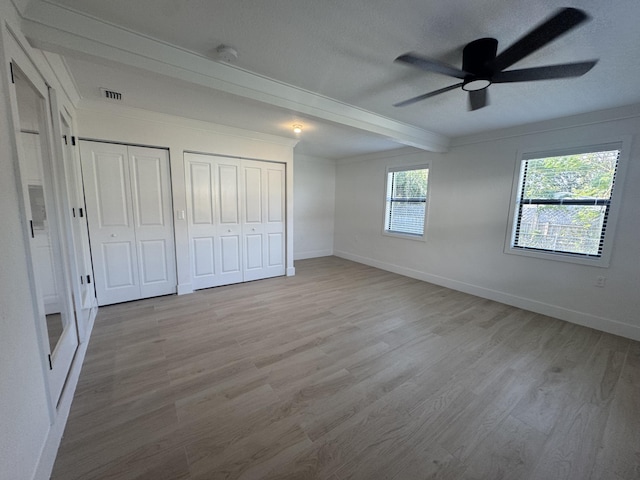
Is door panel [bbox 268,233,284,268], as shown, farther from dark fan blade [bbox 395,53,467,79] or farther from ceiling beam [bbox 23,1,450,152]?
dark fan blade [bbox 395,53,467,79]

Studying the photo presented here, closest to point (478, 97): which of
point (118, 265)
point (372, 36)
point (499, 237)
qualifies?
point (372, 36)

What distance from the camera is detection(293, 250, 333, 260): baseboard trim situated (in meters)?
→ 6.27

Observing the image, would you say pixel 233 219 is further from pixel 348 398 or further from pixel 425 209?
pixel 425 209

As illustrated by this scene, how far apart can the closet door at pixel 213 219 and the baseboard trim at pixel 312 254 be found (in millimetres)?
2095

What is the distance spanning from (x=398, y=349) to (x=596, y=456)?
1342 mm

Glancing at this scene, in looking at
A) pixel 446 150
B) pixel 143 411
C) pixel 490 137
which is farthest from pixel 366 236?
pixel 143 411

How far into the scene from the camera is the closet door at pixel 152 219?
133 inches

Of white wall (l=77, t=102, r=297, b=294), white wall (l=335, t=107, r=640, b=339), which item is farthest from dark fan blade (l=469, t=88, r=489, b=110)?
white wall (l=77, t=102, r=297, b=294)

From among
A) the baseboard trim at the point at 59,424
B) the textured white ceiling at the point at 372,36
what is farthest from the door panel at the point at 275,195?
the baseboard trim at the point at 59,424

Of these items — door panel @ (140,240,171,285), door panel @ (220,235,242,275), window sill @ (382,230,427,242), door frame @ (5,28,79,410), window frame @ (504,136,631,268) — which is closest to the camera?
door frame @ (5,28,79,410)

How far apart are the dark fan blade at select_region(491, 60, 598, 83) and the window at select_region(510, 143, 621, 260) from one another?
6.96 ft

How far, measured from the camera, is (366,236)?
5871 millimetres

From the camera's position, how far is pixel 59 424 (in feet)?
4.98

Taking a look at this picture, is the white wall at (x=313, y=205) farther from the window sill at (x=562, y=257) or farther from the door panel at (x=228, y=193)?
the window sill at (x=562, y=257)
